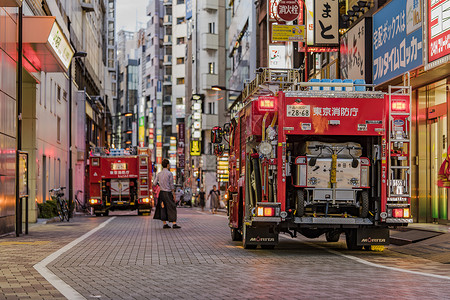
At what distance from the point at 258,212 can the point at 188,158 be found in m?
96.7

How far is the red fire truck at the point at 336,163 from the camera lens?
1457cm

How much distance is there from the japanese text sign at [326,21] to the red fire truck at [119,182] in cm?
1360

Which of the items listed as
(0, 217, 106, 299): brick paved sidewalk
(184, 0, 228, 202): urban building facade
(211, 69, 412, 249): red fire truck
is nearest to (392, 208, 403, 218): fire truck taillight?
(211, 69, 412, 249): red fire truck

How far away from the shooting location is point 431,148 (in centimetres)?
2277

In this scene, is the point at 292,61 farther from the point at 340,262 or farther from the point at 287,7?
the point at 340,262

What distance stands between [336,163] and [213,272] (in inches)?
162

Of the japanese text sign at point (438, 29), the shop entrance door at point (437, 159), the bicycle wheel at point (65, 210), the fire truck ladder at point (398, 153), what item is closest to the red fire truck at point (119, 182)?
the bicycle wheel at point (65, 210)

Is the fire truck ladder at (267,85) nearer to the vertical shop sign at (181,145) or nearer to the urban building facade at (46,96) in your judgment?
the urban building facade at (46,96)

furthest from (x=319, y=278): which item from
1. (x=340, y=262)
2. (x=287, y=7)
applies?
(x=287, y=7)

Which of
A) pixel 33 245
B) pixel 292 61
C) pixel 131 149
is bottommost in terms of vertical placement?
pixel 33 245

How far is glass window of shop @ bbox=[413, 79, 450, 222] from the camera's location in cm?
2180

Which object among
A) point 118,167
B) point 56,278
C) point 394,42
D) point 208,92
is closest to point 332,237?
point 394,42

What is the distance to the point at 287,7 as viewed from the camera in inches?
1148

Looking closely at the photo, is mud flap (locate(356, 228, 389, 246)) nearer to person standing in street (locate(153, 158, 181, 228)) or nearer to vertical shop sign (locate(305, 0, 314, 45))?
person standing in street (locate(153, 158, 181, 228))
